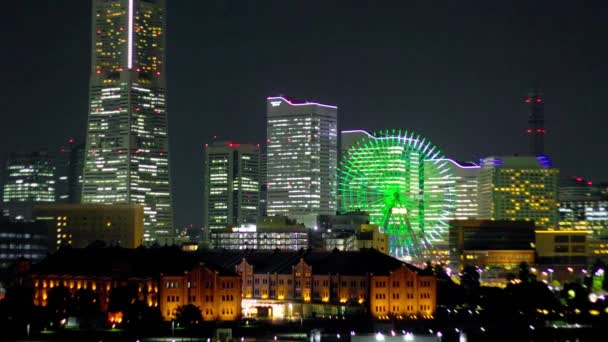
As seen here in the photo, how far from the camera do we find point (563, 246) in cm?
18888

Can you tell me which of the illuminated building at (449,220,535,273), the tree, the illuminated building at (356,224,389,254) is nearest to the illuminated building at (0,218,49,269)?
the illuminated building at (356,224,389,254)

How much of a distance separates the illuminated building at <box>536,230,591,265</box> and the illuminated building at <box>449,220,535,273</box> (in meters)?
3.41

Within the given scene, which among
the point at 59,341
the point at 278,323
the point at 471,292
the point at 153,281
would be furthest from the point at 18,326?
the point at 471,292

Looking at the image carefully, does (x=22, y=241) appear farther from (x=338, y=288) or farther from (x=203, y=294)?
(x=203, y=294)

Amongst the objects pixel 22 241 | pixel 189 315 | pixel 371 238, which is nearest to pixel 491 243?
pixel 371 238

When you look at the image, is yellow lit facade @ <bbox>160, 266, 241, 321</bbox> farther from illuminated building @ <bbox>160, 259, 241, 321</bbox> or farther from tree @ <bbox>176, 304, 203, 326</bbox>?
tree @ <bbox>176, 304, 203, 326</bbox>

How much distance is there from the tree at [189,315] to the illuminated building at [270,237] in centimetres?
8525

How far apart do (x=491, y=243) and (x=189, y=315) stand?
92204 millimetres

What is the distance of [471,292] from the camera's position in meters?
128

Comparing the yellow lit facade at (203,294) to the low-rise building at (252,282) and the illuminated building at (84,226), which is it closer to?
the low-rise building at (252,282)

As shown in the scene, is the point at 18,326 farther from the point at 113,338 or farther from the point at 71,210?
the point at 71,210

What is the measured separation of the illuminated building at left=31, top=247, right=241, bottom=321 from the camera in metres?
105

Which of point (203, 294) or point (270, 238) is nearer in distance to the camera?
point (203, 294)

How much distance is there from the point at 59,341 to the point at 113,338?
152 inches
